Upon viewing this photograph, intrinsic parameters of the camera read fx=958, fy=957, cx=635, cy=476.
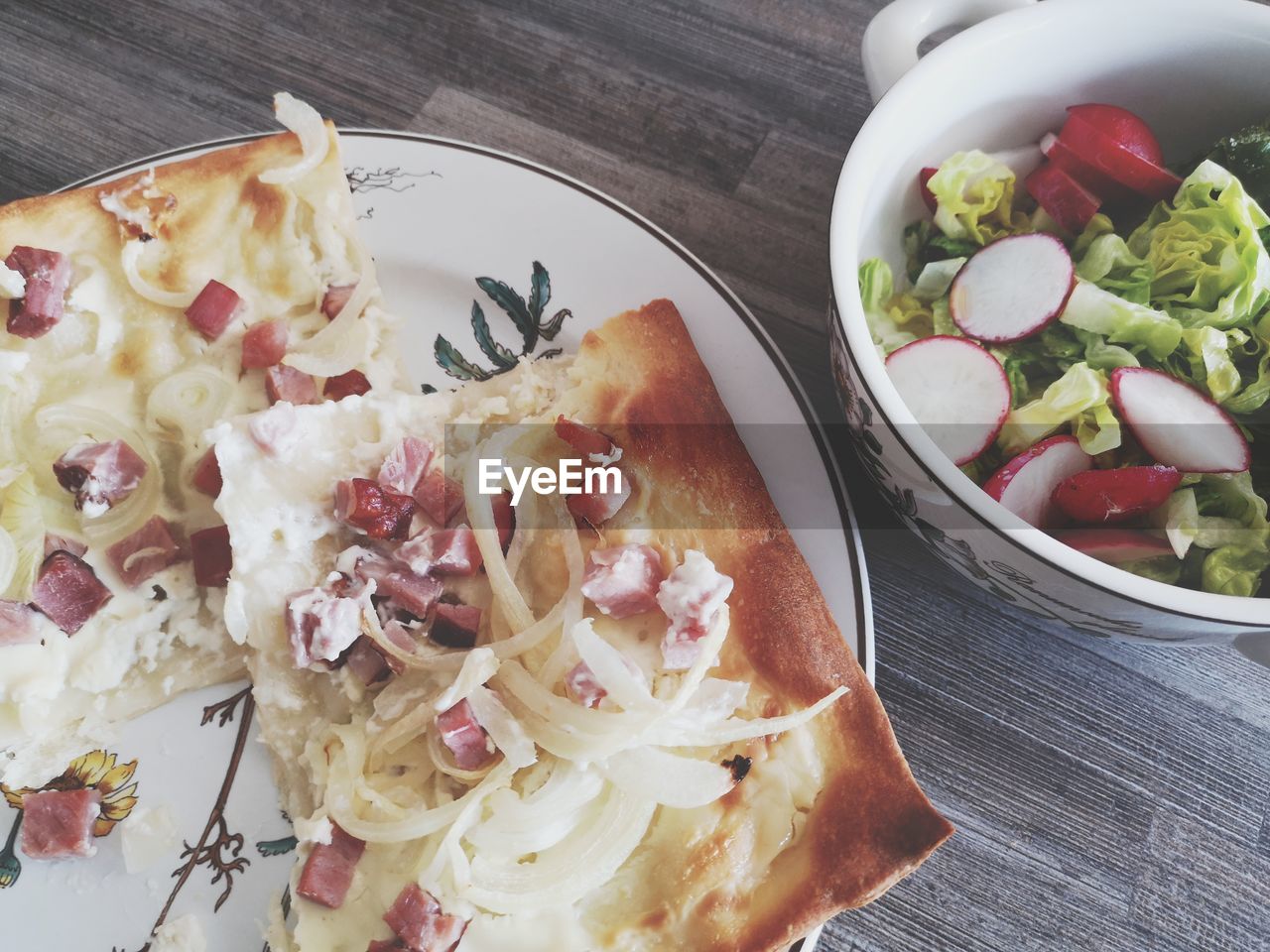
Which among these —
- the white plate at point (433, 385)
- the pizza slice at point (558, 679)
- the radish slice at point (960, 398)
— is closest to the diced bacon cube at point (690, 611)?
the pizza slice at point (558, 679)

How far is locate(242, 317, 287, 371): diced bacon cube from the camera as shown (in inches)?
98.7

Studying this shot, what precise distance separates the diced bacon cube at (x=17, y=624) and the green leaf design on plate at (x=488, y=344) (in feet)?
4.25

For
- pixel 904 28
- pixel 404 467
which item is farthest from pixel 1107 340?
pixel 404 467

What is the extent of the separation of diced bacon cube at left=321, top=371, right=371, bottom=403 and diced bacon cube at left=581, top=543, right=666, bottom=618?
33.6 inches

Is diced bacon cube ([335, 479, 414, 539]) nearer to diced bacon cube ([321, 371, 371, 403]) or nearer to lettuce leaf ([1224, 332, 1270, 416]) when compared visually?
diced bacon cube ([321, 371, 371, 403])

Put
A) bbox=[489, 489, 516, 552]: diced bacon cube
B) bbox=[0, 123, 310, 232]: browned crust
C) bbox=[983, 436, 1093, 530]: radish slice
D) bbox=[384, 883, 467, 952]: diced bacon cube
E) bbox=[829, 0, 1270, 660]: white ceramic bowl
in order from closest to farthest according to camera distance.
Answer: bbox=[829, 0, 1270, 660]: white ceramic bowl, bbox=[384, 883, 467, 952]: diced bacon cube, bbox=[983, 436, 1093, 530]: radish slice, bbox=[489, 489, 516, 552]: diced bacon cube, bbox=[0, 123, 310, 232]: browned crust

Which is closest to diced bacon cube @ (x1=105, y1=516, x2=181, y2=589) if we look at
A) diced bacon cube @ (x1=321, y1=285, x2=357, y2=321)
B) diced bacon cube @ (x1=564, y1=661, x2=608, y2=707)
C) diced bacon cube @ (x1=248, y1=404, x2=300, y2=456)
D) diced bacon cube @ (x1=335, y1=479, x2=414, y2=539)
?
diced bacon cube @ (x1=248, y1=404, x2=300, y2=456)

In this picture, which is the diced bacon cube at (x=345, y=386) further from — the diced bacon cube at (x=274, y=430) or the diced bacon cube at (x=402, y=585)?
the diced bacon cube at (x=402, y=585)

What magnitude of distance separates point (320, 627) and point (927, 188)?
176 cm

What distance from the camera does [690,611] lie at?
6.66 ft

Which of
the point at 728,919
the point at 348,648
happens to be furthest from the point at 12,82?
the point at 728,919

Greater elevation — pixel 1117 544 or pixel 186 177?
pixel 1117 544

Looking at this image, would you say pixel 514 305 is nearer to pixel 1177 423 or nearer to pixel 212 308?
pixel 212 308

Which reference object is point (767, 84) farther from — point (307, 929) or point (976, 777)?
point (307, 929)
